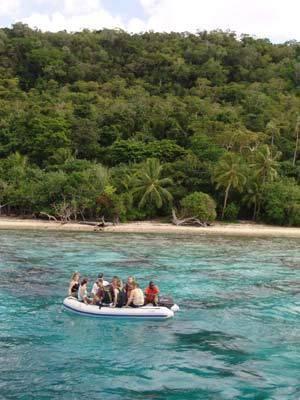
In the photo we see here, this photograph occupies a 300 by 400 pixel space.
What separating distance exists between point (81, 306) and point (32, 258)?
56.2 feet

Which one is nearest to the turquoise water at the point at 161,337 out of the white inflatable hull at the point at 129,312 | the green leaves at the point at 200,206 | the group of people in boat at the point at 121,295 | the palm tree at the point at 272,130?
the white inflatable hull at the point at 129,312

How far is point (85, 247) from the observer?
156 ft

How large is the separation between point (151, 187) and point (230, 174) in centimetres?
1046

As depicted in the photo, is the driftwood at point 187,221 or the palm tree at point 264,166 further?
the palm tree at point 264,166

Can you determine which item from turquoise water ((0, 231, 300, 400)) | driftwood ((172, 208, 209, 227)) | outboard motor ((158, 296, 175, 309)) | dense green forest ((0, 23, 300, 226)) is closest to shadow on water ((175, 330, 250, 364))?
turquoise water ((0, 231, 300, 400))

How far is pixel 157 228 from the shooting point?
65188 mm

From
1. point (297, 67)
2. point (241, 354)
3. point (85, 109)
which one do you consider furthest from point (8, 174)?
point (297, 67)

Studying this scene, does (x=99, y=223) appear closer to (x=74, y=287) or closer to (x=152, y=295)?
(x=74, y=287)

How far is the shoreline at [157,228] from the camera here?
2494 inches

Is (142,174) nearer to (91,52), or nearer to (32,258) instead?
(32,258)

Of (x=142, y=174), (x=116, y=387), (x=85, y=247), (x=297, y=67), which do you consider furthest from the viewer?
(x=297, y=67)

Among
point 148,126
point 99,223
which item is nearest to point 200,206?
point 99,223

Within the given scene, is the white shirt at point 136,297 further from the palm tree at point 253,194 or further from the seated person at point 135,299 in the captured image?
the palm tree at point 253,194

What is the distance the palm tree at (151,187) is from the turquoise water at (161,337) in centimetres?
2871
